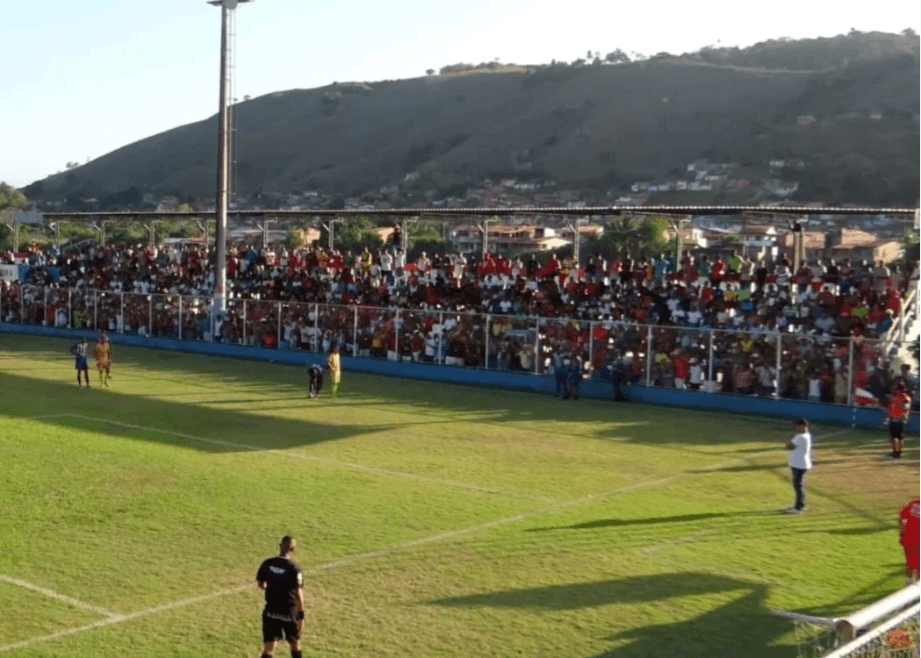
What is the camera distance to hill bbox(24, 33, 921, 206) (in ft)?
424

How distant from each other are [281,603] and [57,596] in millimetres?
3758

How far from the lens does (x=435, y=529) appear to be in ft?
52.4

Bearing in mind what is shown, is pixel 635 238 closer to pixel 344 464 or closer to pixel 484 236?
pixel 484 236

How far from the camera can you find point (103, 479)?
62.5 feet

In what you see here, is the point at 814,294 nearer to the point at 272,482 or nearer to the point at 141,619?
the point at 272,482

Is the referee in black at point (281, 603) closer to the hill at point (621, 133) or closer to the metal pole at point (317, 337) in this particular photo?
the metal pole at point (317, 337)

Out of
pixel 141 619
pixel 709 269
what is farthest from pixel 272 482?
pixel 709 269

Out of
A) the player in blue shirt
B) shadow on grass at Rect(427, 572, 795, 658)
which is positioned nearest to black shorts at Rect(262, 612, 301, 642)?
shadow on grass at Rect(427, 572, 795, 658)

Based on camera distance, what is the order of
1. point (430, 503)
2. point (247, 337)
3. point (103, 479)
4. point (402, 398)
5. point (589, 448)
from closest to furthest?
point (430, 503)
point (103, 479)
point (589, 448)
point (402, 398)
point (247, 337)

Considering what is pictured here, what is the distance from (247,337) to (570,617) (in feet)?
104

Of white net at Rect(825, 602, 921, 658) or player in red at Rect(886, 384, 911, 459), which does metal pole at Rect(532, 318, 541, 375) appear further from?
white net at Rect(825, 602, 921, 658)

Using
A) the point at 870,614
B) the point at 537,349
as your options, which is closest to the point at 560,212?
the point at 537,349

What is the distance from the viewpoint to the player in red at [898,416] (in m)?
22.6

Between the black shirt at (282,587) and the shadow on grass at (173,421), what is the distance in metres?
12.5
